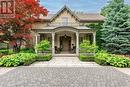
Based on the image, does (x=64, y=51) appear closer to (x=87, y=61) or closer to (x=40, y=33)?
(x=40, y=33)

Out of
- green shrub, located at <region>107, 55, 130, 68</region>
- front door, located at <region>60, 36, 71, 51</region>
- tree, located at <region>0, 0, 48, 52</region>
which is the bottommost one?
green shrub, located at <region>107, 55, 130, 68</region>

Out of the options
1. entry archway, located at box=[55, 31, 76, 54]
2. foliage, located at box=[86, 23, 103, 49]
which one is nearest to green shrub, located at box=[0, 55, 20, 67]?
entry archway, located at box=[55, 31, 76, 54]

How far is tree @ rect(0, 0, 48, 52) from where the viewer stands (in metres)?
31.7

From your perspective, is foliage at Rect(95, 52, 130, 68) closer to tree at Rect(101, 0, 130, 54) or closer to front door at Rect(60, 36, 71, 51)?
tree at Rect(101, 0, 130, 54)

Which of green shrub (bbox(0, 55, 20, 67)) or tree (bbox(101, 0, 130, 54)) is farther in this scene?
tree (bbox(101, 0, 130, 54))

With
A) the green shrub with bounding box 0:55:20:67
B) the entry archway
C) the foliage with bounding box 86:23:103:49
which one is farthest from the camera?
the entry archway

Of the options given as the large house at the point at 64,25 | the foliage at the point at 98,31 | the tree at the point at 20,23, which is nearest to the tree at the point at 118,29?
the foliage at the point at 98,31

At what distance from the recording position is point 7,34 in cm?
3284

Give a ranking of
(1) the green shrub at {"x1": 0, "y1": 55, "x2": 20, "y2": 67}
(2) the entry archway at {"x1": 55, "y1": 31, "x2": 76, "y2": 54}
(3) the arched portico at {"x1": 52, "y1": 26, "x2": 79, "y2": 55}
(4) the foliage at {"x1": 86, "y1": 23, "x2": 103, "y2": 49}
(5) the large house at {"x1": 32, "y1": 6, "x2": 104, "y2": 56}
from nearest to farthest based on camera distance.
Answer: (1) the green shrub at {"x1": 0, "y1": 55, "x2": 20, "y2": 67} < (4) the foliage at {"x1": 86, "y1": 23, "x2": 103, "y2": 49} < (5) the large house at {"x1": 32, "y1": 6, "x2": 104, "y2": 56} < (3) the arched portico at {"x1": 52, "y1": 26, "x2": 79, "y2": 55} < (2) the entry archway at {"x1": 55, "y1": 31, "x2": 76, "y2": 54}

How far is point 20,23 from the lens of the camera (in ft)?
106

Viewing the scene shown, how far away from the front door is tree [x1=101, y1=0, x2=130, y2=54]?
27.7 feet

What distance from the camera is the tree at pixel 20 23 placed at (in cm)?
3170

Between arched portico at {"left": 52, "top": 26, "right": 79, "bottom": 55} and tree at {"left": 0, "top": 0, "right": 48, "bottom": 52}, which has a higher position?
tree at {"left": 0, "top": 0, "right": 48, "bottom": 52}

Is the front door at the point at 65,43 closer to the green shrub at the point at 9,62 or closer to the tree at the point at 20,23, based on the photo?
the tree at the point at 20,23
